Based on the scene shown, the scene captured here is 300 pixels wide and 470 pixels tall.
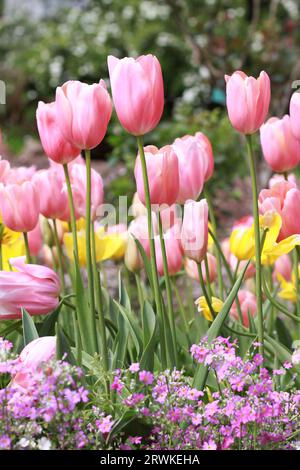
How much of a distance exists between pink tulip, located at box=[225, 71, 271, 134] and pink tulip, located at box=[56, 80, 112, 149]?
0.19 m

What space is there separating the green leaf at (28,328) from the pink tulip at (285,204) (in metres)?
0.41

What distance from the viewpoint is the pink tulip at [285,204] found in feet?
4.29

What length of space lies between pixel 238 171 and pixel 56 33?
13.2 feet

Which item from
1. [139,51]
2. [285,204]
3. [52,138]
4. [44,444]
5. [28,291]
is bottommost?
[44,444]

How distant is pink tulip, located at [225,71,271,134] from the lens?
1.21 m

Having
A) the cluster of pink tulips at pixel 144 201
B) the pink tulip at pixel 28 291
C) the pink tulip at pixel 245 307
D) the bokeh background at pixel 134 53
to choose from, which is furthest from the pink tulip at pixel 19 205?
the bokeh background at pixel 134 53

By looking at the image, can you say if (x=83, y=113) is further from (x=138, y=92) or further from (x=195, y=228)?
(x=195, y=228)

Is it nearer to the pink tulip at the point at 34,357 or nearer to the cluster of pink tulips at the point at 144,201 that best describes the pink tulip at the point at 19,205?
the cluster of pink tulips at the point at 144,201

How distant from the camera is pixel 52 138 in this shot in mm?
1287

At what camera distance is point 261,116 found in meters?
1.23

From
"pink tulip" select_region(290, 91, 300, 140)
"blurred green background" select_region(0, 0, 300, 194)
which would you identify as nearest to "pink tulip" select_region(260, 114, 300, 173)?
"pink tulip" select_region(290, 91, 300, 140)

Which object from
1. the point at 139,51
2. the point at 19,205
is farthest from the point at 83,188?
the point at 139,51

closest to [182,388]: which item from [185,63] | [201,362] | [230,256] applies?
[201,362]

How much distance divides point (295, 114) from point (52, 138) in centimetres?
38
